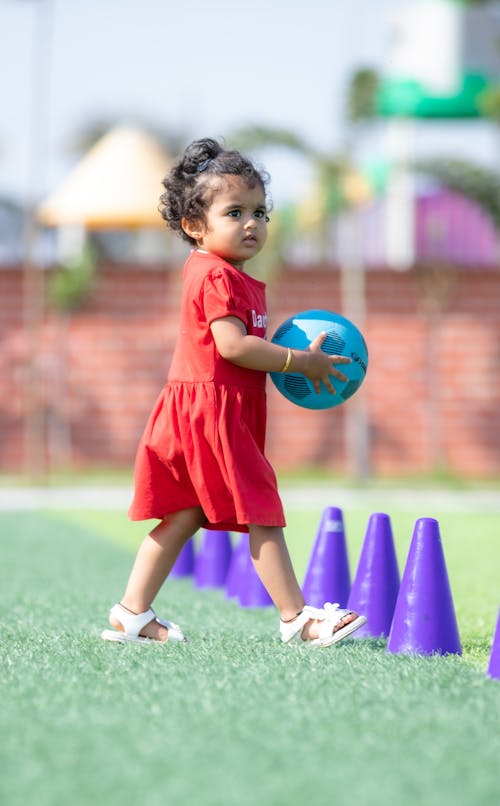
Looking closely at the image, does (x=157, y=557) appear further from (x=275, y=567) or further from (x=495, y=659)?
(x=495, y=659)

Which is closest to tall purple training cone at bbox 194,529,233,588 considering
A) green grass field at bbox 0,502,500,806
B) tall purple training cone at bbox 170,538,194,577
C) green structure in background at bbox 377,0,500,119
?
tall purple training cone at bbox 170,538,194,577

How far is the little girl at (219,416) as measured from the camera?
476 centimetres

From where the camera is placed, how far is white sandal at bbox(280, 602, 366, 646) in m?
4.68

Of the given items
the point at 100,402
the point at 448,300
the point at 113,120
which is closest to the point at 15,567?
the point at 100,402

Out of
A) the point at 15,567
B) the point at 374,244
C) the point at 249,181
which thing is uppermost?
the point at 374,244

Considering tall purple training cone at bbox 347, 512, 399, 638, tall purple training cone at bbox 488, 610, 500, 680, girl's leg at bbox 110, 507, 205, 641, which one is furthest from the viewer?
tall purple training cone at bbox 347, 512, 399, 638

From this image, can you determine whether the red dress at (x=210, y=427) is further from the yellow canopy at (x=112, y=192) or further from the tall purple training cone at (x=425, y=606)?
the yellow canopy at (x=112, y=192)

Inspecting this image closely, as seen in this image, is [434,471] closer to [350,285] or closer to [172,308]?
[350,285]

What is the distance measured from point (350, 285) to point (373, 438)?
2166 millimetres

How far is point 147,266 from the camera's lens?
1880cm

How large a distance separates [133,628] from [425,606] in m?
1.10

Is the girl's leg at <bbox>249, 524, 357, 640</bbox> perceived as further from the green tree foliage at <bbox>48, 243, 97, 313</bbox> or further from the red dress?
the green tree foliage at <bbox>48, 243, 97, 313</bbox>

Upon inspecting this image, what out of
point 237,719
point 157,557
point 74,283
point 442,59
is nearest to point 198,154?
point 157,557

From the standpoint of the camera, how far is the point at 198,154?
202 inches
